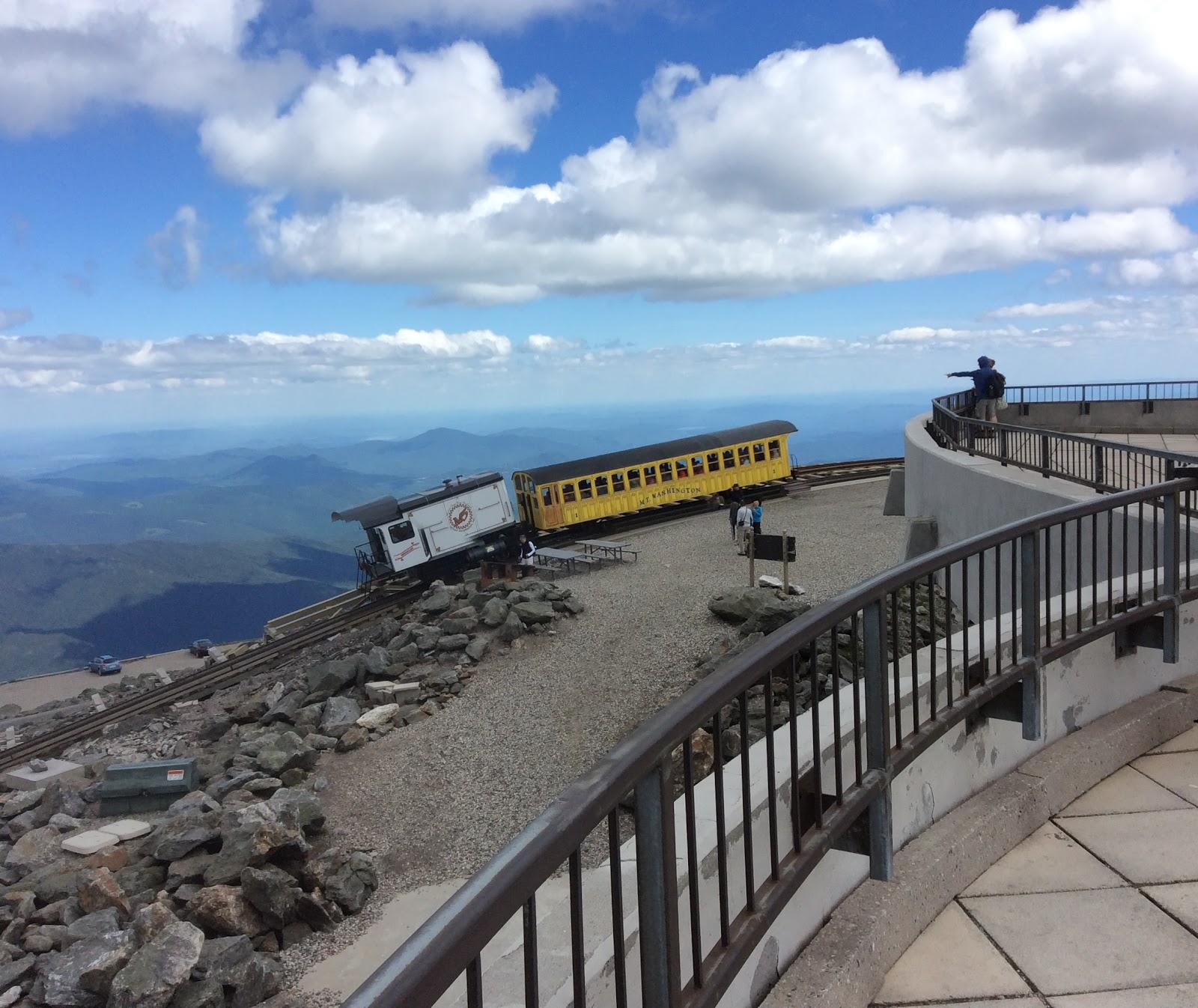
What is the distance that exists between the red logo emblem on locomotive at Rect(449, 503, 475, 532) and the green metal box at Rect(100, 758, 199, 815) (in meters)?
16.2

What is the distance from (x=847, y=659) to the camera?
1458 centimetres

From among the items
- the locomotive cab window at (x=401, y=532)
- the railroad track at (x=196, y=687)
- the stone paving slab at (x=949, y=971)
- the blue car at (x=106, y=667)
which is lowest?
the blue car at (x=106, y=667)

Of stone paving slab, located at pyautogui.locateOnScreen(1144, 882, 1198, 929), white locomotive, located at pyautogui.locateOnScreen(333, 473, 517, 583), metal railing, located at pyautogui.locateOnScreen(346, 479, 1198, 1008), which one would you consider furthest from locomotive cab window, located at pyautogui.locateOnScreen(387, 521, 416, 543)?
stone paving slab, located at pyautogui.locateOnScreen(1144, 882, 1198, 929)

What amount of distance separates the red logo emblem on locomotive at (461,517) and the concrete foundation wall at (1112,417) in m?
17.3

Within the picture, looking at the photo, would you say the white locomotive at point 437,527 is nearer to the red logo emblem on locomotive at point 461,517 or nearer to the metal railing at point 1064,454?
the red logo emblem on locomotive at point 461,517

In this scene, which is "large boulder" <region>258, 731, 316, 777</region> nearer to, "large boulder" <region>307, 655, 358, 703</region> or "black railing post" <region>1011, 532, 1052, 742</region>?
"large boulder" <region>307, 655, 358, 703</region>

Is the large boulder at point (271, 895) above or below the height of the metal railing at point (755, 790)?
below

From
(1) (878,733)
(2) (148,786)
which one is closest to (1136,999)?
(1) (878,733)

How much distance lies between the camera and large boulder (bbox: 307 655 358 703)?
2027cm

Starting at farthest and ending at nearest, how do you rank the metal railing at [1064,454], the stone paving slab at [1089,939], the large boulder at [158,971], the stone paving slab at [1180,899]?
1. the metal railing at [1064,454]
2. the large boulder at [158,971]
3. the stone paving slab at [1180,899]
4. the stone paving slab at [1089,939]

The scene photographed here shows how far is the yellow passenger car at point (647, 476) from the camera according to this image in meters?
31.6

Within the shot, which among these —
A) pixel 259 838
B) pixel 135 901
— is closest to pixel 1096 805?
pixel 259 838

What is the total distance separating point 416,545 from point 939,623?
19.8 meters

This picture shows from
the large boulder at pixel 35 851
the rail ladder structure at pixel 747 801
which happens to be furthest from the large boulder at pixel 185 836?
the rail ladder structure at pixel 747 801
